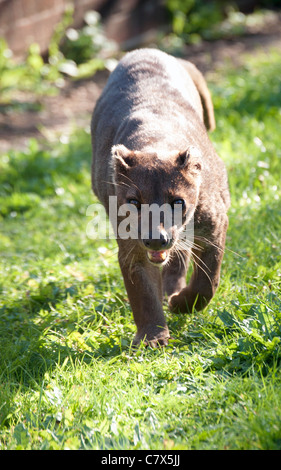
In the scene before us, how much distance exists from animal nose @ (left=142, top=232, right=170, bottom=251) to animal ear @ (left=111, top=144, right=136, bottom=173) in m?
0.51

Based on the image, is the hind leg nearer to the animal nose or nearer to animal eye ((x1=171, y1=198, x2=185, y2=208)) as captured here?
animal eye ((x1=171, y1=198, x2=185, y2=208))

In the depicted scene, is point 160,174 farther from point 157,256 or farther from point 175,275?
point 175,275

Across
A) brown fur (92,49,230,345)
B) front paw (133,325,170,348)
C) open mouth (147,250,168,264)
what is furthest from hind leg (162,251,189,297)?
open mouth (147,250,168,264)

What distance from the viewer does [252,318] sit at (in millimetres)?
3852

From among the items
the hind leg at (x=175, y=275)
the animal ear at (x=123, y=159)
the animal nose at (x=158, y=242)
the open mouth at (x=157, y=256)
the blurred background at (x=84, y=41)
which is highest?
the animal ear at (x=123, y=159)

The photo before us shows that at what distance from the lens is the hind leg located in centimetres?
504

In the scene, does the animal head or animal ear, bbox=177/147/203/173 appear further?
animal ear, bbox=177/147/203/173

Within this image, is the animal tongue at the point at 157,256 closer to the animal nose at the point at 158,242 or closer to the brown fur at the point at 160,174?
the brown fur at the point at 160,174

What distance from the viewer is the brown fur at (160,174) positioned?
12.9 feet

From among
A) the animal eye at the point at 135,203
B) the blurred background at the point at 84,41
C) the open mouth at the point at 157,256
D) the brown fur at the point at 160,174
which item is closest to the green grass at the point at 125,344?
the brown fur at the point at 160,174

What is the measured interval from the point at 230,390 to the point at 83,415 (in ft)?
2.51

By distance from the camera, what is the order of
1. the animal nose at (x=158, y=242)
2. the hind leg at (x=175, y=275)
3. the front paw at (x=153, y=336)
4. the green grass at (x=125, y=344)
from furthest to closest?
the hind leg at (x=175, y=275), the front paw at (x=153, y=336), the animal nose at (x=158, y=242), the green grass at (x=125, y=344)

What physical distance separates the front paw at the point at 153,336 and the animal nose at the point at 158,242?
2.27 ft

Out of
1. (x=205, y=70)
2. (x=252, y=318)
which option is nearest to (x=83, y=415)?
(x=252, y=318)
